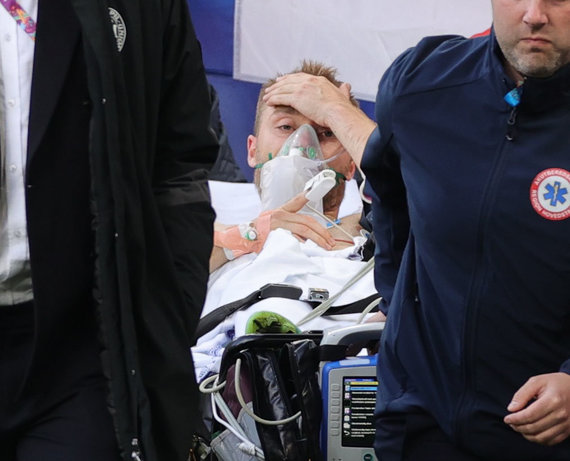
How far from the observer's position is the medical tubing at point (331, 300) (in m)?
3.82

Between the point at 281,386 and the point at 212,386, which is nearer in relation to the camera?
the point at 281,386

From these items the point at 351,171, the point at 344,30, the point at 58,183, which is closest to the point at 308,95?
the point at 351,171

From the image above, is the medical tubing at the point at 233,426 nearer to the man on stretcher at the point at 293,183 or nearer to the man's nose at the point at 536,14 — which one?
the man on stretcher at the point at 293,183

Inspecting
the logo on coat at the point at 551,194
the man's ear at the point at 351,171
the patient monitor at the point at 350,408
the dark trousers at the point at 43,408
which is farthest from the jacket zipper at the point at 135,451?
the man's ear at the point at 351,171

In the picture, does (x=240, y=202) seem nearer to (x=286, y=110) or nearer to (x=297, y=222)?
(x=286, y=110)

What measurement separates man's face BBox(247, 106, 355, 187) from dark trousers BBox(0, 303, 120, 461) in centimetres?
327

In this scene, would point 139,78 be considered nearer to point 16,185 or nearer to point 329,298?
point 16,185

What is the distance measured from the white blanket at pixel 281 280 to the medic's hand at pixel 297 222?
9cm

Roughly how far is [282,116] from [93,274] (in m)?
3.33

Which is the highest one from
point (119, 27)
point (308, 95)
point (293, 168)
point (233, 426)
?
point (119, 27)

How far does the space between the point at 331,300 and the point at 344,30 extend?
2.05 metres

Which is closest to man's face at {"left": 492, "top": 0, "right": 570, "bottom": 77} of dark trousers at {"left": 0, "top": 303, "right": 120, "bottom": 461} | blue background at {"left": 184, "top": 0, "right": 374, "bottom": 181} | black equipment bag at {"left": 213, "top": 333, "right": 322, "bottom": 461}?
dark trousers at {"left": 0, "top": 303, "right": 120, "bottom": 461}

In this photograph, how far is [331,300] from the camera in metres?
3.91

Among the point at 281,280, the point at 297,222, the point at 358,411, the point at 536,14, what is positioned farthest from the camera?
the point at 297,222
